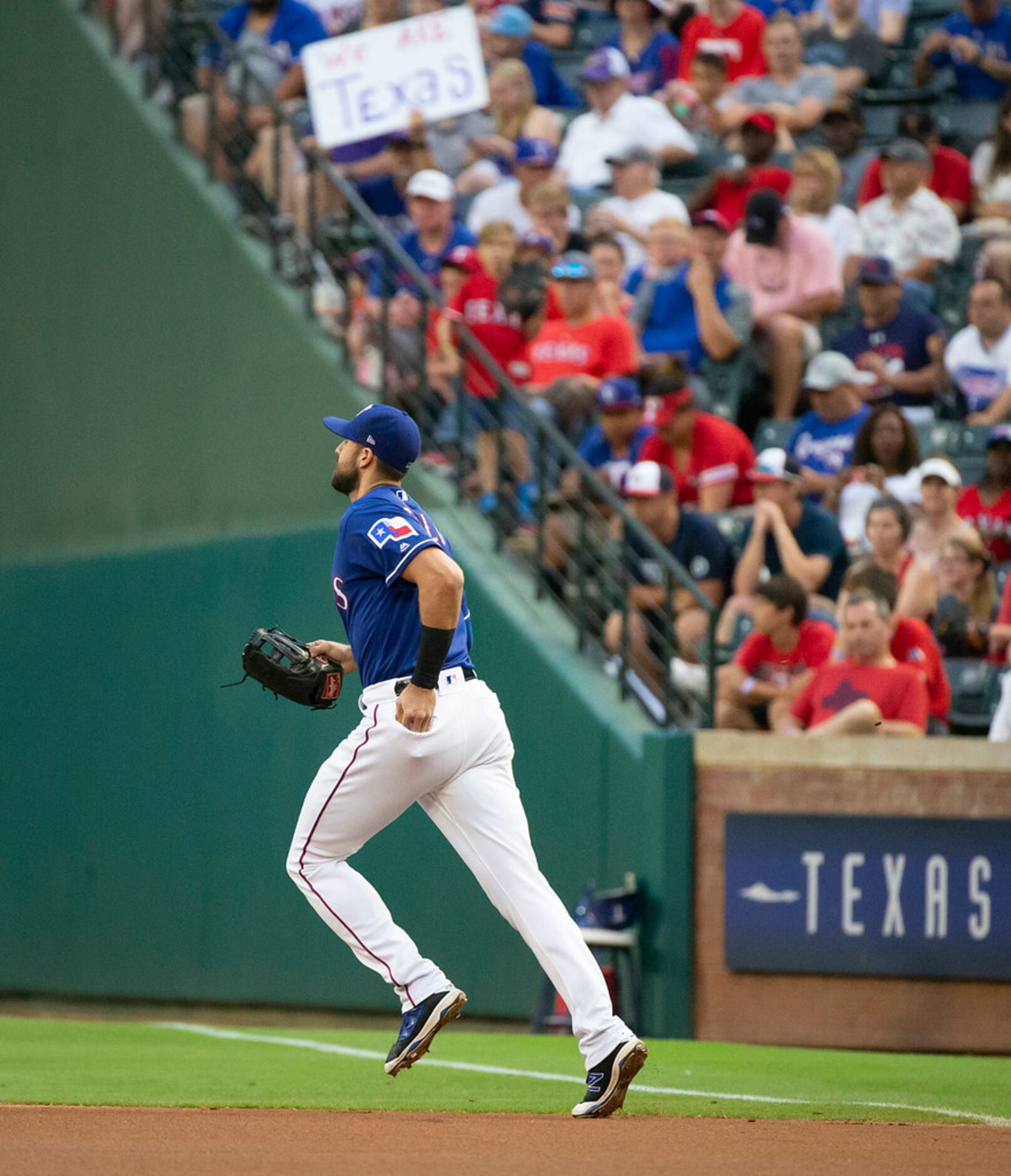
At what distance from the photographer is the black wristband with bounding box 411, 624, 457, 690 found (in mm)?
5918

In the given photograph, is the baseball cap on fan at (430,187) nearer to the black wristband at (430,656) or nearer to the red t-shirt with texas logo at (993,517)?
the red t-shirt with texas logo at (993,517)

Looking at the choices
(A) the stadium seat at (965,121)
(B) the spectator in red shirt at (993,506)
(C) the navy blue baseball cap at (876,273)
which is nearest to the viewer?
(B) the spectator in red shirt at (993,506)

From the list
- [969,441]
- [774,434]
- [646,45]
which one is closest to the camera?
[969,441]

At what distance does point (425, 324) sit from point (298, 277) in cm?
128

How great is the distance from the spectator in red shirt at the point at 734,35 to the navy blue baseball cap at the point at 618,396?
452 cm

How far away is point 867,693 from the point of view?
376 inches

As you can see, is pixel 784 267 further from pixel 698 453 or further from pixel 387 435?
pixel 387 435

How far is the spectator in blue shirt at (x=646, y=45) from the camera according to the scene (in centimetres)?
1501

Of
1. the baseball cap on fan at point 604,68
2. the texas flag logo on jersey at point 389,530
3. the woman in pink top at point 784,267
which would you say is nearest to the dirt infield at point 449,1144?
the texas flag logo on jersey at point 389,530

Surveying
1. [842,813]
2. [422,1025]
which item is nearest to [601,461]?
[842,813]

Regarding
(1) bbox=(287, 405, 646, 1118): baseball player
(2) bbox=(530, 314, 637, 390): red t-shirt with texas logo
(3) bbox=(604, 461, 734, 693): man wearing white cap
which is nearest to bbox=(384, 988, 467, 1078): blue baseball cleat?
(1) bbox=(287, 405, 646, 1118): baseball player

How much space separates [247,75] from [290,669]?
684 cm

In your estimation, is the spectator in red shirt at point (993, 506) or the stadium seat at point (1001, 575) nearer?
the stadium seat at point (1001, 575)

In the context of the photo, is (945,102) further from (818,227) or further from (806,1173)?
(806,1173)
